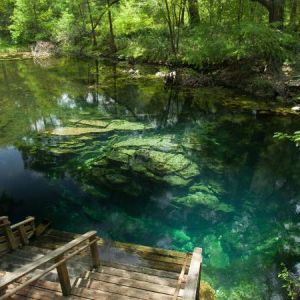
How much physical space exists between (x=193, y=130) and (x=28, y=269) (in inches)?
388

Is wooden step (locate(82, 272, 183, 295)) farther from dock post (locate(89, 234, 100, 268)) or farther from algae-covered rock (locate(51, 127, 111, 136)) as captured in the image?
algae-covered rock (locate(51, 127, 111, 136))

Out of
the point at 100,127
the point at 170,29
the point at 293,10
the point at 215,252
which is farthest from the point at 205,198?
the point at 293,10

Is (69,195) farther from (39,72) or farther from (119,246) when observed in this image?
(39,72)

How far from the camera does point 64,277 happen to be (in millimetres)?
3719

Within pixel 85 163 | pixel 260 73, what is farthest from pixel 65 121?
pixel 260 73

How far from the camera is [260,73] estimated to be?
57.3 ft

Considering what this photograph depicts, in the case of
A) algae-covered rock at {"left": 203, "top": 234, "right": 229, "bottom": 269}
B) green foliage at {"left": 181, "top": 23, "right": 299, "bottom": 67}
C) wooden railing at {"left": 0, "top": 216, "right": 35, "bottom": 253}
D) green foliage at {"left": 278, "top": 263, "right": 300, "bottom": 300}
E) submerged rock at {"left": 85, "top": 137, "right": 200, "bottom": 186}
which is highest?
green foliage at {"left": 181, "top": 23, "right": 299, "bottom": 67}

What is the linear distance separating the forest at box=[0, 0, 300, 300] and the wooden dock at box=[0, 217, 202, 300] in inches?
14.7

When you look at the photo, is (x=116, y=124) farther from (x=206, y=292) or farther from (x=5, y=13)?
(x=5, y=13)

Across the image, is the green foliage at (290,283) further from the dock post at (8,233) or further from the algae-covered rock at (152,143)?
the algae-covered rock at (152,143)

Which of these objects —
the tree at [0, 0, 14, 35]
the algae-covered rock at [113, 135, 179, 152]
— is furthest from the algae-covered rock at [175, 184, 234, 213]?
the tree at [0, 0, 14, 35]

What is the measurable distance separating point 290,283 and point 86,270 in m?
3.26

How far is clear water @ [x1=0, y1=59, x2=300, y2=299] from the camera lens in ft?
21.6

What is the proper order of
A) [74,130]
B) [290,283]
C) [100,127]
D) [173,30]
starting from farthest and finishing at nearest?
[173,30] → [100,127] → [74,130] → [290,283]
